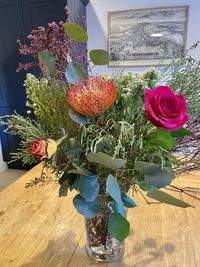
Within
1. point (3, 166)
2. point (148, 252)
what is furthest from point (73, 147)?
point (3, 166)

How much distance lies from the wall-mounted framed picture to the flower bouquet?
79.5 inches

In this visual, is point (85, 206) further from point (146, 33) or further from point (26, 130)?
point (146, 33)

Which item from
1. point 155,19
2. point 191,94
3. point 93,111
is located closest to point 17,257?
point 93,111

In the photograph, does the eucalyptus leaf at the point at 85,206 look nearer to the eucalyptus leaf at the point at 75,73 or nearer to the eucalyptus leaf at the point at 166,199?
the eucalyptus leaf at the point at 166,199

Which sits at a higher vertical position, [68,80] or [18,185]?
[68,80]

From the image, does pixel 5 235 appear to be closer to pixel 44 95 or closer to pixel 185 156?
pixel 44 95

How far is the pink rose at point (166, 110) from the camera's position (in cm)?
43

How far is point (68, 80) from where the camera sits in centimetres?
51

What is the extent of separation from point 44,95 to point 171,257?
1.97 ft

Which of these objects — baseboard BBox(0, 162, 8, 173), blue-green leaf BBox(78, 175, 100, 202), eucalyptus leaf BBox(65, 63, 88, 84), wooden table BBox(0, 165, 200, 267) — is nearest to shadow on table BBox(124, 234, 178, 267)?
wooden table BBox(0, 165, 200, 267)

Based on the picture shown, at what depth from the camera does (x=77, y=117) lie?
48 centimetres

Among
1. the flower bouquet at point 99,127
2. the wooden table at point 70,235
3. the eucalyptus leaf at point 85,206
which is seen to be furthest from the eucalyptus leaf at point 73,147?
the wooden table at point 70,235

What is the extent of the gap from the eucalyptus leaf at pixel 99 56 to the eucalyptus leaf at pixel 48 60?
9 centimetres

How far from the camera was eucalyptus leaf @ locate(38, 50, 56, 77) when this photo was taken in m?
0.50
